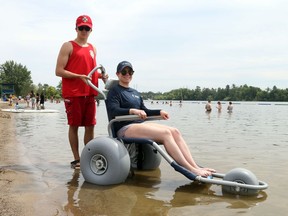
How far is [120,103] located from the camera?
16.1ft

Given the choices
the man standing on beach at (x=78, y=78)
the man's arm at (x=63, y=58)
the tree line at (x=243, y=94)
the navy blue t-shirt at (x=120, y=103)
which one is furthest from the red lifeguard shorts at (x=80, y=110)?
the tree line at (x=243, y=94)

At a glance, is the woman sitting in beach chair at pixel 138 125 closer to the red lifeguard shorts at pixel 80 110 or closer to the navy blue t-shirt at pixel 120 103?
the navy blue t-shirt at pixel 120 103

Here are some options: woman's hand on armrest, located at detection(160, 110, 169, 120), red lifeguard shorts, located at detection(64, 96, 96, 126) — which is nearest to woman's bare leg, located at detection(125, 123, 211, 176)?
woman's hand on armrest, located at detection(160, 110, 169, 120)

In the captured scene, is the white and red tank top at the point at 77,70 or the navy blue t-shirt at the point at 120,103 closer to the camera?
the navy blue t-shirt at the point at 120,103

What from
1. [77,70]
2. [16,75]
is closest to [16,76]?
[16,75]

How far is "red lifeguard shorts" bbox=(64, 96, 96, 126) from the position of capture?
530 cm

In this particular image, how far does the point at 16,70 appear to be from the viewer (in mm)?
90750

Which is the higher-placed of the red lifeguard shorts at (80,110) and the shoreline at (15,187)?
the red lifeguard shorts at (80,110)

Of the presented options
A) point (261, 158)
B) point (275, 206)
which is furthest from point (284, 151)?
point (275, 206)

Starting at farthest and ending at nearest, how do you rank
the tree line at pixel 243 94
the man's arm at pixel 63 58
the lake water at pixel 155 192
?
the tree line at pixel 243 94 → the man's arm at pixel 63 58 → the lake water at pixel 155 192

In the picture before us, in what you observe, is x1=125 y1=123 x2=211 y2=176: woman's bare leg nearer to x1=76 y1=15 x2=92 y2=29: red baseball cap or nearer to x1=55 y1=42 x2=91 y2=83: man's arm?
x1=55 y1=42 x2=91 y2=83: man's arm

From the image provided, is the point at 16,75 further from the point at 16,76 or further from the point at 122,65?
the point at 122,65

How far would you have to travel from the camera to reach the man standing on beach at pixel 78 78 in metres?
5.27

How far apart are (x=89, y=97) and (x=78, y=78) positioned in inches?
14.7
